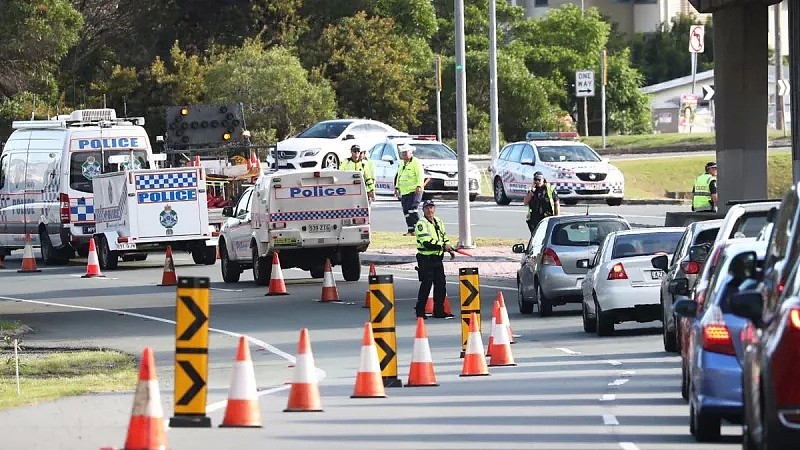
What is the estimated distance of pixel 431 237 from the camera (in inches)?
997

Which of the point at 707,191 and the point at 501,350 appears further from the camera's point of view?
the point at 707,191

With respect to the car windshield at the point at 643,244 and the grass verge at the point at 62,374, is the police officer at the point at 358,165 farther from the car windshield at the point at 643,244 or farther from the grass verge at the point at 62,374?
the grass verge at the point at 62,374

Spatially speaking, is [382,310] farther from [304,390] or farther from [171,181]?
[171,181]

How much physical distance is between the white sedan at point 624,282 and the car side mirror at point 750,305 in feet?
41.3

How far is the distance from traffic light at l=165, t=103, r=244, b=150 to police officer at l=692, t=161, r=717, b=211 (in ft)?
48.2

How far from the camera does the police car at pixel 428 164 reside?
5006cm

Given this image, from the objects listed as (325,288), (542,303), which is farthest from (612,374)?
(325,288)

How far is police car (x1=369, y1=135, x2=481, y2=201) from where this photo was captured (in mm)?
50062

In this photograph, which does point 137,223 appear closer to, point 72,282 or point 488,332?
point 72,282

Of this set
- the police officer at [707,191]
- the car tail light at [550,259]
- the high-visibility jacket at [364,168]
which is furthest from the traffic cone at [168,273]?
the police officer at [707,191]

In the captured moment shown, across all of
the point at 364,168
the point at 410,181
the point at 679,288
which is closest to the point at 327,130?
the point at 364,168

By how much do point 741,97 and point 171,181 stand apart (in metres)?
10.7

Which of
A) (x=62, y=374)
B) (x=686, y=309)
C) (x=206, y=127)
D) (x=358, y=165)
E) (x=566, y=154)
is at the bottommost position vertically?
(x=62, y=374)

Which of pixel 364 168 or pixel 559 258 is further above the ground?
pixel 364 168
